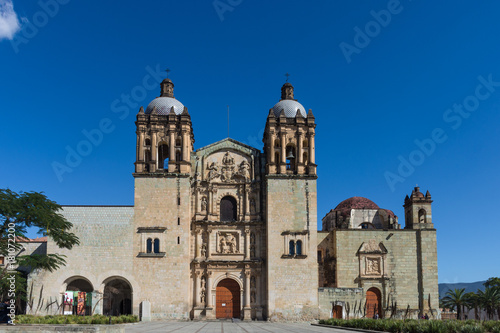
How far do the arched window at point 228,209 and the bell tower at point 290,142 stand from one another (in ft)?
11.9

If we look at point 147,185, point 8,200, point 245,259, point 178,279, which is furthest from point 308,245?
point 8,200

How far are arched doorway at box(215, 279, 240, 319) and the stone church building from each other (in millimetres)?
74

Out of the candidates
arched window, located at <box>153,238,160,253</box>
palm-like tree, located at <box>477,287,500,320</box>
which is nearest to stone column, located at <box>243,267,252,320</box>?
arched window, located at <box>153,238,160,253</box>

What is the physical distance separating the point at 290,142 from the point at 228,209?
7.08 metres

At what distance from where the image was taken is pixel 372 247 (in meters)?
39.5

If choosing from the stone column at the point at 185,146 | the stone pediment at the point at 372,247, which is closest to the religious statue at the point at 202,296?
the stone column at the point at 185,146

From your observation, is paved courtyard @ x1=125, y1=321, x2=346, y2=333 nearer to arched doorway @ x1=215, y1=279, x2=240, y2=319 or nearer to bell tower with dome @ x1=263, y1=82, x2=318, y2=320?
arched doorway @ x1=215, y1=279, x2=240, y2=319

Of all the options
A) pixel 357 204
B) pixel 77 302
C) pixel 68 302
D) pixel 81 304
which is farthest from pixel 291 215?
pixel 68 302

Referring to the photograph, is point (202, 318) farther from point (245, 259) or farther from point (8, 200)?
point (8, 200)

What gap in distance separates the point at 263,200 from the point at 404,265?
475 inches

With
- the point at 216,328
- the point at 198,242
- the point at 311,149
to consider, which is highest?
the point at 311,149

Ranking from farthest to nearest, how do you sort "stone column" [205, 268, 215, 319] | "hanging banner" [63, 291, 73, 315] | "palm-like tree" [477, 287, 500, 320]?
"palm-like tree" [477, 287, 500, 320], "stone column" [205, 268, 215, 319], "hanging banner" [63, 291, 73, 315]

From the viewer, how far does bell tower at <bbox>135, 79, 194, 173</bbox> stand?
38.2 meters

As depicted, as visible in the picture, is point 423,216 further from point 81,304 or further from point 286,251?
point 81,304
